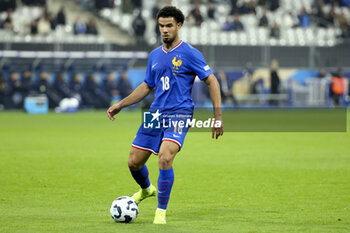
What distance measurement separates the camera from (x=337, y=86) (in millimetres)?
35156

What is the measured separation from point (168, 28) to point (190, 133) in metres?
15.8

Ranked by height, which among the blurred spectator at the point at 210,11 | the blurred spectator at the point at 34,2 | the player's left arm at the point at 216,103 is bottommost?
the player's left arm at the point at 216,103

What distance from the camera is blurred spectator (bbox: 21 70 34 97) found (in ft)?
104

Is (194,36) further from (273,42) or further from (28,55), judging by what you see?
(28,55)

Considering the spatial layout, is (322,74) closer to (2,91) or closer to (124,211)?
(2,91)

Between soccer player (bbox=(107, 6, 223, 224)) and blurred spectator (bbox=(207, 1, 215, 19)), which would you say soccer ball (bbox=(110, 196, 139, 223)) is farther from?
blurred spectator (bbox=(207, 1, 215, 19))

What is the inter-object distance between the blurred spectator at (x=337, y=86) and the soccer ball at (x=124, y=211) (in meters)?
29.2

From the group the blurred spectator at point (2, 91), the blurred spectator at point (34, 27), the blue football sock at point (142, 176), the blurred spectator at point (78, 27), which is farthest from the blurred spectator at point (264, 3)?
the blue football sock at point (142, 176)

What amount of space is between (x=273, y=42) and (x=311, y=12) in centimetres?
466

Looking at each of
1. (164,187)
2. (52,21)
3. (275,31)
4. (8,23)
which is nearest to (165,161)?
(164,187)

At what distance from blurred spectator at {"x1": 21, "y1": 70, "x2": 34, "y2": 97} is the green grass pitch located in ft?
39.9

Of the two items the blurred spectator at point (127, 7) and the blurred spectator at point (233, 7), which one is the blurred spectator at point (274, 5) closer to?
the blurred spectator at point (233, 7)

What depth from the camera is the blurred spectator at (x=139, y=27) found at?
3394cm

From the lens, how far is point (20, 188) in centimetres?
968
